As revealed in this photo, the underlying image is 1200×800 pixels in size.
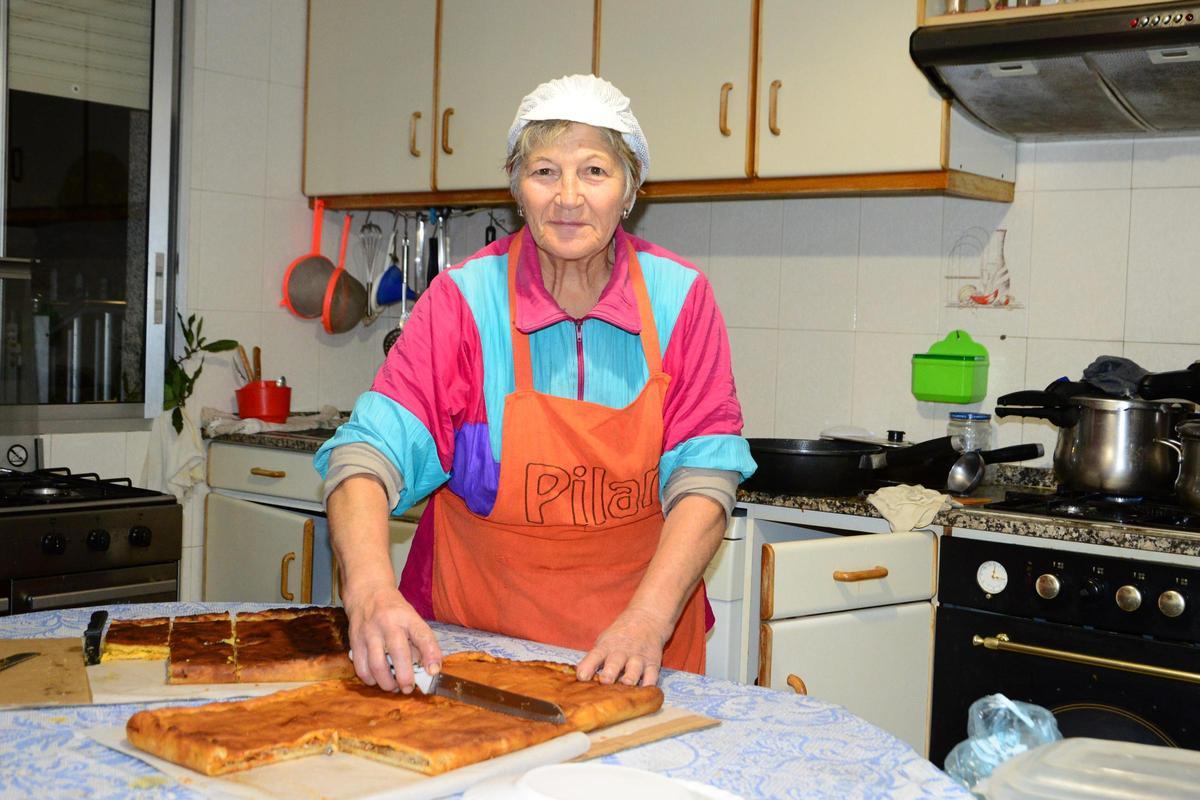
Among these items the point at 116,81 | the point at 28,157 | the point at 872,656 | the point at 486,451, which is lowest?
the point at 872,656

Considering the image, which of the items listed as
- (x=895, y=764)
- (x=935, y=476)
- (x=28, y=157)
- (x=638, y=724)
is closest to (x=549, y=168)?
(x=638, y=724)

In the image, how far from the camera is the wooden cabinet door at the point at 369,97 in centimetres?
345

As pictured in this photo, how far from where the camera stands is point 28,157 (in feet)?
10.6

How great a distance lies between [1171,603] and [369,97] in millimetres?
2495

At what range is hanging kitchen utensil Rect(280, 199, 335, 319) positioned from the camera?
3723 mm

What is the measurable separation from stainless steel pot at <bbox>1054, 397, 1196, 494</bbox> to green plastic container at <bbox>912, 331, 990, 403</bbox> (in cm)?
39

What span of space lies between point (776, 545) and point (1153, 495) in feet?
2.53

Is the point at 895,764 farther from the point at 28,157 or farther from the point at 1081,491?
the point at 28,157

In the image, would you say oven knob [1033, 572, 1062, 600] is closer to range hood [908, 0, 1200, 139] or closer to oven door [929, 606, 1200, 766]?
oven door [929, 606, 1200, 766]

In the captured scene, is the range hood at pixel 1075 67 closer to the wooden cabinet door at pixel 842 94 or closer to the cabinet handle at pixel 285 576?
the wooden cabinet door at pixel 842 94

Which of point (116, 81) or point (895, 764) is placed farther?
point (116, 81)

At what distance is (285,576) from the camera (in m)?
3.18

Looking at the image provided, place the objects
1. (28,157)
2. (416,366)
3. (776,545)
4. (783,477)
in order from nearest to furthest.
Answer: (416,366) < (776,545) < (783,477) < (28,157)

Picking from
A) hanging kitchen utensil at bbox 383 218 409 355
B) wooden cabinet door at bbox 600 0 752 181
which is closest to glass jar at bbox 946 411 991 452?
wooden cabinet door at bbox 600 0 752 181
